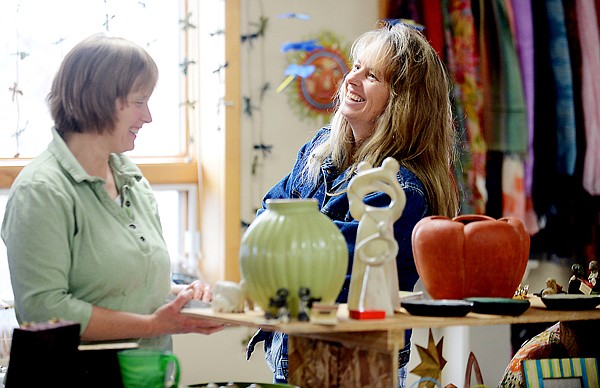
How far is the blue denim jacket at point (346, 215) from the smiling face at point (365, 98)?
0.11m

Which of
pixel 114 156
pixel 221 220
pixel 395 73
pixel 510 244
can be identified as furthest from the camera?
pixel 221 220

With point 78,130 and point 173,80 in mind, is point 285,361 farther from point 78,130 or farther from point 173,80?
point 173,80

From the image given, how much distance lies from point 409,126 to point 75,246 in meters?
0.81

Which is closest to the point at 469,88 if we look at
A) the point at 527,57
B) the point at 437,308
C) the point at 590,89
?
the point at 527,57

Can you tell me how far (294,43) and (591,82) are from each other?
1.14 metres

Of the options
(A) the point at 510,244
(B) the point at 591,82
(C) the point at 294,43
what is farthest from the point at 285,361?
(B) the point at 591,82

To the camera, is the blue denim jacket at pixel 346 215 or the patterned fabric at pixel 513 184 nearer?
the blue denim jacket at pixel 346 215

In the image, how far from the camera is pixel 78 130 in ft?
6.57

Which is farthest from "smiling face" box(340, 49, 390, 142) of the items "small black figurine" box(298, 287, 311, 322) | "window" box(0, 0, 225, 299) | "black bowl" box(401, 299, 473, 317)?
"window" box(0, 0, 225, 299)

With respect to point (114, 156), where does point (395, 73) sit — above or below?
above

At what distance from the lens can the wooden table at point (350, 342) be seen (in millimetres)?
1668

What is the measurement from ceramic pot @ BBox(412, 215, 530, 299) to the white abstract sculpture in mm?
152

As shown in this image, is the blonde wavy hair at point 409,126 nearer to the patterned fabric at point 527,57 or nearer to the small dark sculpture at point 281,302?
the small dark sculpture at point 281,302

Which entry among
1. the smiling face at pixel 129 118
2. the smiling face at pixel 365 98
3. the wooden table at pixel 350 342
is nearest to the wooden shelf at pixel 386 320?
the wooden table at pixel 350 342
